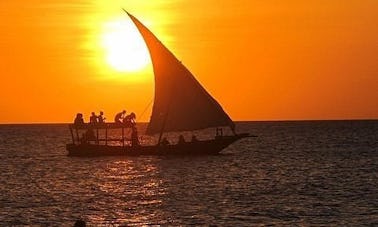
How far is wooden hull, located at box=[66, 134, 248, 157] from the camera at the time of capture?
6588 cm

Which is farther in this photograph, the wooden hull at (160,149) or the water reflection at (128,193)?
the wooden hull at (160,149)

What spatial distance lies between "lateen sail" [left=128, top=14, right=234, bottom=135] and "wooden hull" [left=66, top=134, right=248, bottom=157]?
57.8 inches

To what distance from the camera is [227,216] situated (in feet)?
114

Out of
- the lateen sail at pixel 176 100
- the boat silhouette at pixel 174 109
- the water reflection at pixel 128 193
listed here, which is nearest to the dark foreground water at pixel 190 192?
the water reflection at pixel 128 193

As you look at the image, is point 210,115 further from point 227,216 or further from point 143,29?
point 227,216

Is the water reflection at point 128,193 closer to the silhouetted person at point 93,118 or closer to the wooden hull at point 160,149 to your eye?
the wooden hull at point 160,149

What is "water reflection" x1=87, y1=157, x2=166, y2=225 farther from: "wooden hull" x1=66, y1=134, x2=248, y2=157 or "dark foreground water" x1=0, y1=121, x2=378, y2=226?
"wooden hull" x1=66, y1=134, x2=248, y2=157

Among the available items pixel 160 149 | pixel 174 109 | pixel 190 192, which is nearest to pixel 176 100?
pixel 174 109

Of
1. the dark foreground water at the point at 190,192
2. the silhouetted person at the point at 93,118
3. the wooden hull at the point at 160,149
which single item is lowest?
the dark foreground water at the point at 190,192

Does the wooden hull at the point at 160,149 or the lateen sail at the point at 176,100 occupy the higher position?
the lateen sail at the point at 176,100

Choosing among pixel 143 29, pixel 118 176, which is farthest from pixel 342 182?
pixel 143 29

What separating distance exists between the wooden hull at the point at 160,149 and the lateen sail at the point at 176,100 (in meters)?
1.47

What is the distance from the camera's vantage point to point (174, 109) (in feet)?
214

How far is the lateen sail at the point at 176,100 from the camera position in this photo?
64.7 m
